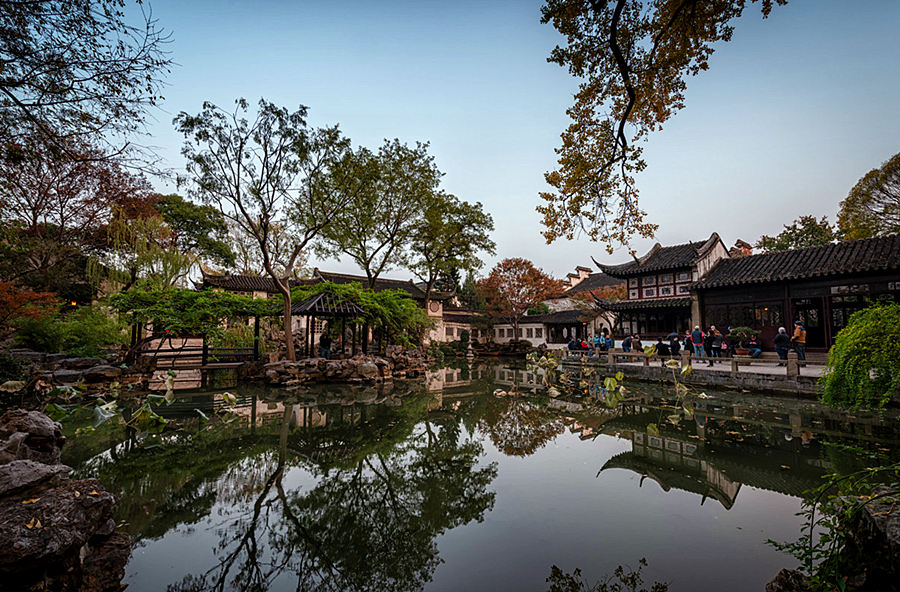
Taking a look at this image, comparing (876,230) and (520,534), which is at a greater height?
(876,230)

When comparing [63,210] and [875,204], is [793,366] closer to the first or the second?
[875,204]

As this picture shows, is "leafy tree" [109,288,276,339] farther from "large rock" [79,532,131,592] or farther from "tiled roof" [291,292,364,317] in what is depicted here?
"large rock" [79,532,131,592]

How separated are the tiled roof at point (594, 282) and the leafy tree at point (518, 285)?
8516 millimetres

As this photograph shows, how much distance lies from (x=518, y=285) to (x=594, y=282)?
12277 mm

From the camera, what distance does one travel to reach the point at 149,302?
12352 mm

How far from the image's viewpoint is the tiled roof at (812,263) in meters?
12.5

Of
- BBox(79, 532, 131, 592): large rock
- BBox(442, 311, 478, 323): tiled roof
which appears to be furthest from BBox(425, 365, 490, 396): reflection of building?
BBox(442, 311, 478, 323): tiled roof

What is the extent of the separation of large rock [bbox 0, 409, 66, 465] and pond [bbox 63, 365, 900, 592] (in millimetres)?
780

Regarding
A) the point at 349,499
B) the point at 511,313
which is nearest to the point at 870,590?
the point at 349,499

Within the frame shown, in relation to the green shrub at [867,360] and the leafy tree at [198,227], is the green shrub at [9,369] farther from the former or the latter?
the leafy tree at [198,227]

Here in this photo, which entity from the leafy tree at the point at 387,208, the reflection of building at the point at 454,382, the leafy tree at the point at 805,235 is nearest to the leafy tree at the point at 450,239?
the leafy tree at the point at 387,208

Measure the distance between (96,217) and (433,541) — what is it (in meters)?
17.8

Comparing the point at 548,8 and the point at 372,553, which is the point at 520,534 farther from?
the point at 548,8

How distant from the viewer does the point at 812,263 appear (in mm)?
14156
